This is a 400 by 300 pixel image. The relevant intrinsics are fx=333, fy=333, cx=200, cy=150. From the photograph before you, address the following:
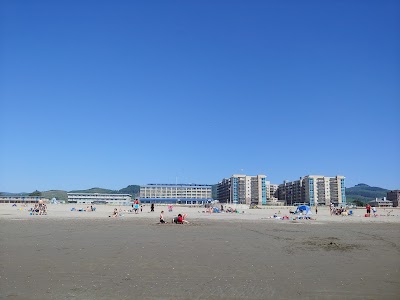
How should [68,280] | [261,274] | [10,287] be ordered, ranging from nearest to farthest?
1. [10,287]
2. [68,280]
3. [261,274]

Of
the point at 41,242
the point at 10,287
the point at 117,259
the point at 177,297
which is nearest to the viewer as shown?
the point at 177,297

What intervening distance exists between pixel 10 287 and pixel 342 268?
800 centimetres

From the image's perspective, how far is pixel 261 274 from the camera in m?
8.15

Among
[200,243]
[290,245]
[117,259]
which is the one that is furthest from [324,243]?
[117,259]

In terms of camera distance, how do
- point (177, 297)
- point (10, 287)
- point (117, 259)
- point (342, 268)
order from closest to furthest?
point (177, 297)
point (10, 287)
point (342, 268)
point (117, 259)

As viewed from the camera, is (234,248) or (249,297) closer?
(249,297)

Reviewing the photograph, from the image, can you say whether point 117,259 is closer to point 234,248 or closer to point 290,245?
point 234,248

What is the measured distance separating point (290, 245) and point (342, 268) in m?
4.65

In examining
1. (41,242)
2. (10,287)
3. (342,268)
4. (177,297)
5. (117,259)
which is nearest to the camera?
(177,297)

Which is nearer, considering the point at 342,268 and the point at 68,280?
the point at 68,280

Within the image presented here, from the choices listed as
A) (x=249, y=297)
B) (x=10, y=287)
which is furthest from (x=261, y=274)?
(x=10, y=287)

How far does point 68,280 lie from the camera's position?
24.1 ft

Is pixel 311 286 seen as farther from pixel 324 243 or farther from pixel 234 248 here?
pixel 324 243

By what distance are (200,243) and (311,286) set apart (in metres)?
7.25
